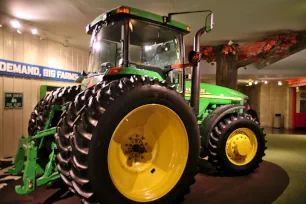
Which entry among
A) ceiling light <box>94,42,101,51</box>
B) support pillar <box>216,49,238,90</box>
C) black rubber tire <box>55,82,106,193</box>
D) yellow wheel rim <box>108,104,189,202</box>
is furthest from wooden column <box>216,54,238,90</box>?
black rubber tire <box>55,82,106,193</box>

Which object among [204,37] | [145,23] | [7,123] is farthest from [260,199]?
[7,123]

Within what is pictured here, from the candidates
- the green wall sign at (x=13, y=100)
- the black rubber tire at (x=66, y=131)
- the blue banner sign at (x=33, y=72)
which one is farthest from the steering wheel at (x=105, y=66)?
the green wall sign at (x=13, y=100)

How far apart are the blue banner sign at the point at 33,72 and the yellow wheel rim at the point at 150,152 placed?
12.8 ft

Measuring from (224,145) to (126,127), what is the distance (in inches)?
78.8

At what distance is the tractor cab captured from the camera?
266 cm

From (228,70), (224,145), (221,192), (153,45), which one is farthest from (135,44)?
(228,70)

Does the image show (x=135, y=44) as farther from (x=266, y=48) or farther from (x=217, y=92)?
(x=266, y=48)

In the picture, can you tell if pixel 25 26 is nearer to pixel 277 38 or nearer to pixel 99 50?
pixel 99 50

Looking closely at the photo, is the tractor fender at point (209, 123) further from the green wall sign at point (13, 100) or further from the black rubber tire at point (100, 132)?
the green wall sign at point (13, 100)

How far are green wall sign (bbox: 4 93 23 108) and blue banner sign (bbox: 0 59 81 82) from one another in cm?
44

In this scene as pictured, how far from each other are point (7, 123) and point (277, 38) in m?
6.54

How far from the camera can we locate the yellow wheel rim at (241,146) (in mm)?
3939

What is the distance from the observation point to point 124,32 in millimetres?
2676

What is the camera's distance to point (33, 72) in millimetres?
5754
